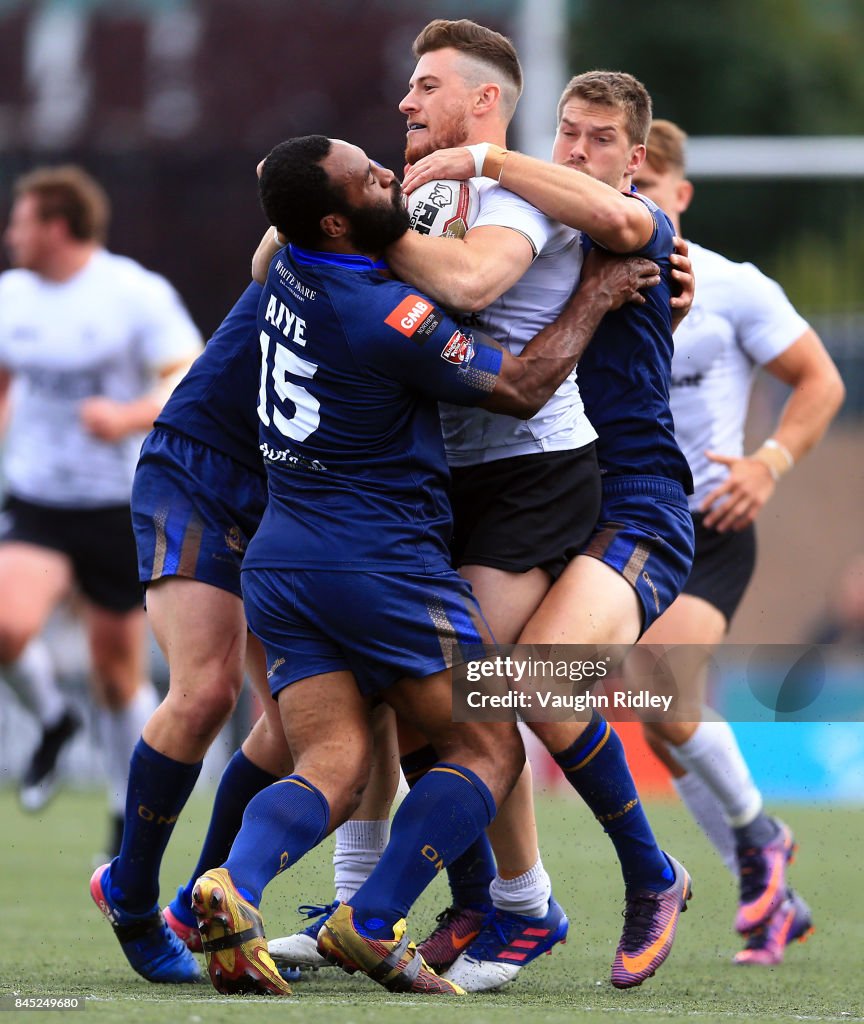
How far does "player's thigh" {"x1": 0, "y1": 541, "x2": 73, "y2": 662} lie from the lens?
7785 millimetres

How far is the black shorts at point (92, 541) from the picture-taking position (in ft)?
25.4

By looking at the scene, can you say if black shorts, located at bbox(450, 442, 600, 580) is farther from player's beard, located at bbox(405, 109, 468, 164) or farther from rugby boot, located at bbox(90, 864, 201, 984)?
rugby boot, located at bbox(90, 864, 201, 984)

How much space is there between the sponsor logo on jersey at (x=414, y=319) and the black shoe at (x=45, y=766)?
176 inches

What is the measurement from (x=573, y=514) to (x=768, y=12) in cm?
2244

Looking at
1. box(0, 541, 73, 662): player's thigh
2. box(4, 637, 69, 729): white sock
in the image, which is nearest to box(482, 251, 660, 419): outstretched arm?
box(0, 541, 73, 662): player's thigh

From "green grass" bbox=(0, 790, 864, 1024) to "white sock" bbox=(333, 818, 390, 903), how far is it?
0.21 meters

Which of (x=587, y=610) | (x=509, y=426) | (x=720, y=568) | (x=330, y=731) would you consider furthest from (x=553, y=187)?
(x=720, y=568)

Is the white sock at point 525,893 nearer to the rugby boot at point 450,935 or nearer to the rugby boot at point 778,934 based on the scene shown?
the rugby boot at point 450,935

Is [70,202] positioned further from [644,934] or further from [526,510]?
[644,934]

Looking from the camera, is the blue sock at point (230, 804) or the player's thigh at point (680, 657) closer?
the blue sock at point (230, 804)

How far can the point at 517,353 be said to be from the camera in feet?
14.9

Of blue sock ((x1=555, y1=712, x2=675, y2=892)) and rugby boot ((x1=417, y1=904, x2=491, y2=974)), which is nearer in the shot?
blue sock ((x1=555, y1=712, x2=675, y2=892))

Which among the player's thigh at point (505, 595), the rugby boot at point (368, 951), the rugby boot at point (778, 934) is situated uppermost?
the player's thigh at point (505, 595)

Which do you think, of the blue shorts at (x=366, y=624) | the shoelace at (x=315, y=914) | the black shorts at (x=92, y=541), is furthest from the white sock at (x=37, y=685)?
the blue shorts at (x=366, y=624)
